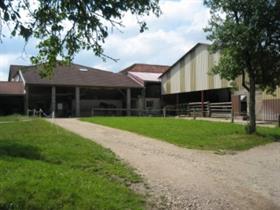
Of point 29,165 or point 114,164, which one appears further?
point 114,164

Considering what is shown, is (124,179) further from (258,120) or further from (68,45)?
(258,120)

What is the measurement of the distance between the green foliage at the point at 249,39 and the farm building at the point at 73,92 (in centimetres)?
2522

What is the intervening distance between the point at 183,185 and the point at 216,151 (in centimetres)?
696

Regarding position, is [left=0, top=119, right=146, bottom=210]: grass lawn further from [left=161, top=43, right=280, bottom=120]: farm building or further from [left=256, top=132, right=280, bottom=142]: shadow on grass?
[left=161, top=43, right=280, bottom=120]: farm building

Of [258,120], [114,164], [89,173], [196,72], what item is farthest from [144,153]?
[196,72]

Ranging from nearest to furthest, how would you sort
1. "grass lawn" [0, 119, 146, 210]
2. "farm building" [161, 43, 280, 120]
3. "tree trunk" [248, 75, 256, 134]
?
1. "grass lawn" [0, 119, 146, 210]
2. "tree trunk" [248, 75, 256, 134]
3. "farm building" [161, 43, 280, 120]

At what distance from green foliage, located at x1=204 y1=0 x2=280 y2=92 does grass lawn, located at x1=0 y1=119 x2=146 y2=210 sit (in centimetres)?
1066

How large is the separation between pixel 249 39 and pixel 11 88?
30363 millimetres

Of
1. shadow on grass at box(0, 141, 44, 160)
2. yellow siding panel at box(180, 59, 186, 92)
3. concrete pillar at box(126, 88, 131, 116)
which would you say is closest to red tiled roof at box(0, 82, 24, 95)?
concrete pillar at box(126, 88, 131, 116)

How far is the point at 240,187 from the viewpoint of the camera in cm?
1066

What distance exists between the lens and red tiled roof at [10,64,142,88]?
45875 millimetres

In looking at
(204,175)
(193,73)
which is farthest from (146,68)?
(204,175)

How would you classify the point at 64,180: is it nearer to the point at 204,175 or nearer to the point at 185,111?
the point at 204,175

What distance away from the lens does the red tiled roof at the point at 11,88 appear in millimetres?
45188
